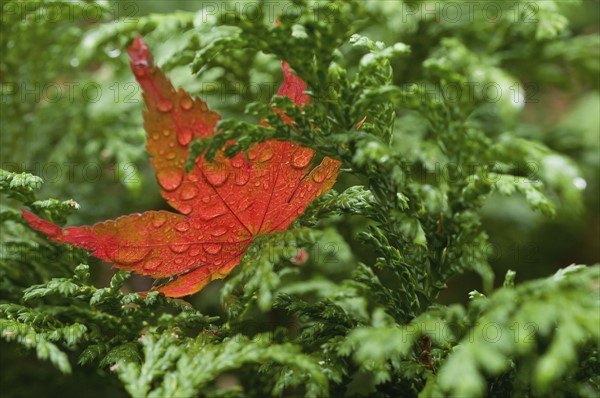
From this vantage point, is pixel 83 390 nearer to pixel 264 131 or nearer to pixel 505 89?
pixel 264 131

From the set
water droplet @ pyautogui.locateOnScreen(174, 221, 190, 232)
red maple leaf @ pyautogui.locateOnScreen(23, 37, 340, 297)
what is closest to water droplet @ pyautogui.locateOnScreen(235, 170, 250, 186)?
red maple leaf @ pyautogui.locateOnScreen(23, 37, 340, 297)

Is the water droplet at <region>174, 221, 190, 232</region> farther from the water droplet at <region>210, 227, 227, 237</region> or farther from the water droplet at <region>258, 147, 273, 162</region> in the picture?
the water droplet at <region>258, 147, 273, 162</region>

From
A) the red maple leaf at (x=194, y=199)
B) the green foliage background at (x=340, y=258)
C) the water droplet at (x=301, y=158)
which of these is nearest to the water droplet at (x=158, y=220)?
the red maple leaf at (x=194, y=199)

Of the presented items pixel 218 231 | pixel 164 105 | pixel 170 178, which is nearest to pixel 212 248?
pixel 218 231

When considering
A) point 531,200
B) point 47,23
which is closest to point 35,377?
point 47,23

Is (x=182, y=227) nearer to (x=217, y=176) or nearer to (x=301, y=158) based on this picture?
(x=217, y=176)

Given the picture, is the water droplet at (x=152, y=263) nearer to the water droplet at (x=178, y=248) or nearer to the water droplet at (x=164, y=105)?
the water droplet at (x=178, y=248)
